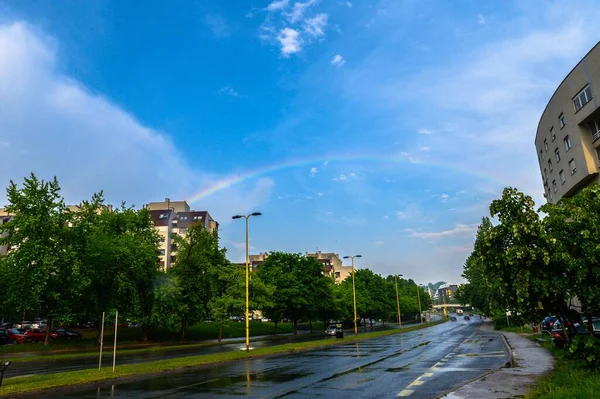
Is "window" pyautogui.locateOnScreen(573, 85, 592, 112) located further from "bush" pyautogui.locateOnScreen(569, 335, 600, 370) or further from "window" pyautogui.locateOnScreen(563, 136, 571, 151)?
"bush" pyautogui.locateOnScreen(569, 335, 600, 370)

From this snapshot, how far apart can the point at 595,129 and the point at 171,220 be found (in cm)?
9567

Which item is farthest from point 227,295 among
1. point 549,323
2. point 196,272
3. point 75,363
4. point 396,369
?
point 396,369

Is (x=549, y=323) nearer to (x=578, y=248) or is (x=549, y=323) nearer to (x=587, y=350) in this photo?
(x=587, y=350)

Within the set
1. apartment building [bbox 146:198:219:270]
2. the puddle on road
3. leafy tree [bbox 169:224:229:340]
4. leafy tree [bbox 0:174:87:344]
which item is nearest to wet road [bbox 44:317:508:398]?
the puddle on road

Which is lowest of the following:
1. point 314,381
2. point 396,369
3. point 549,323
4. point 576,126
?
point 396,369

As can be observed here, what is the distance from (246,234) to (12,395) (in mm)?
19221

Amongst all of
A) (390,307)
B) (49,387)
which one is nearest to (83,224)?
(49,387)

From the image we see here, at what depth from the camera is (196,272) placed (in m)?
44.8

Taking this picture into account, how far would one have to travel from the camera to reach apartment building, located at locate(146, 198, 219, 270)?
4151 inches

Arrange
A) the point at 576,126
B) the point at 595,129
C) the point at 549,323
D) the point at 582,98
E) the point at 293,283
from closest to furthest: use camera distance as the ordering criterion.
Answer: the point at 549,323 < the point at 582,98 < the point at 595,129 < the point at 576,126 < the point at 293,283

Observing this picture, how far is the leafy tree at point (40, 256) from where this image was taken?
108ft

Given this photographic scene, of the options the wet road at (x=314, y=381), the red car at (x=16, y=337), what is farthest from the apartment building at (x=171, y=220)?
the wet road at (x=314, y=381)

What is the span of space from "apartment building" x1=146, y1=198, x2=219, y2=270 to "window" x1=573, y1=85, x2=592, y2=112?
82801 millimetres

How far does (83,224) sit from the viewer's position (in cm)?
3838
